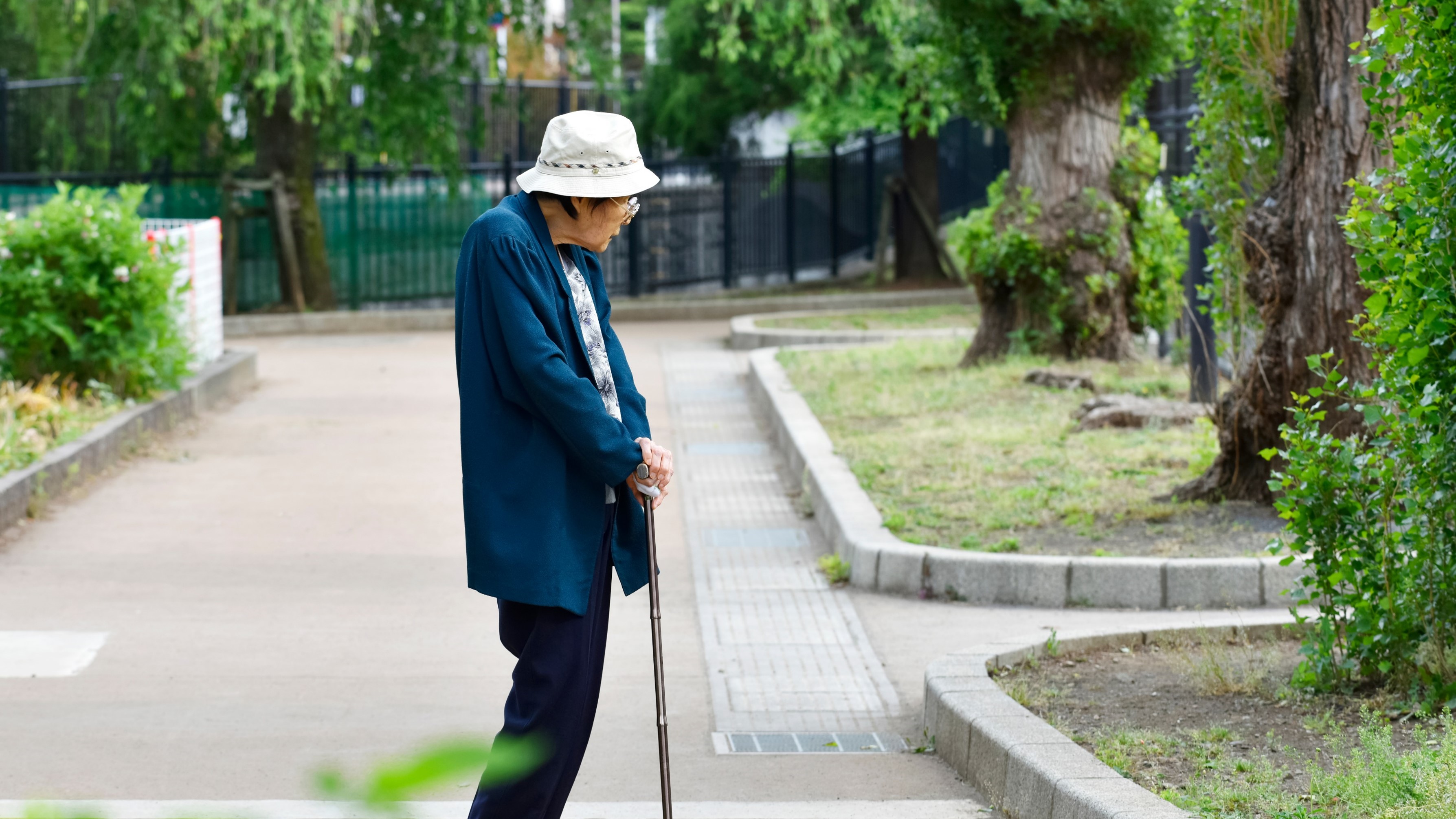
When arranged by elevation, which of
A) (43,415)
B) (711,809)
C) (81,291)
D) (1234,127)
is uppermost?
(1234,127)

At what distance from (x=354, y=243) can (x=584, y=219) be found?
19170 millimetres

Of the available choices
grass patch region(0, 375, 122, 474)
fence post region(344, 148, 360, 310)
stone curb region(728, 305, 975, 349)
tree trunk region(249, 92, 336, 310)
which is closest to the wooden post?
tree trunk region(249, 92, 336, 310)

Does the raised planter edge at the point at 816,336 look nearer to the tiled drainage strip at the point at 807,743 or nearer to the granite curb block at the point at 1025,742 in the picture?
the granite curb block at the point at 1025,742

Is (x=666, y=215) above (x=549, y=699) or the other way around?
above

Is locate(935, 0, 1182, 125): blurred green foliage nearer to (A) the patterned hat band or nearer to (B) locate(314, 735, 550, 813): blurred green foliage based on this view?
(A) the patterned hat band

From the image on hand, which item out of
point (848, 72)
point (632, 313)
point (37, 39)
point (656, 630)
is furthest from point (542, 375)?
point (37, 39)

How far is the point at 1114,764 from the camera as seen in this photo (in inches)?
171

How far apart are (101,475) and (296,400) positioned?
4.14 meters

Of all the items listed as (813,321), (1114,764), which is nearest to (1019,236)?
(813,321)

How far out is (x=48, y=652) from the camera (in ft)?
20.4

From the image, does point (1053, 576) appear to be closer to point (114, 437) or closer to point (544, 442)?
point (544, 442)

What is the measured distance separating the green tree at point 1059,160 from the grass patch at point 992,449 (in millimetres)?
400

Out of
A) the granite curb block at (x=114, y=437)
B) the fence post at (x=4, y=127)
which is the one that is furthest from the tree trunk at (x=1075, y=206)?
the fence post at (x=4, y=127)

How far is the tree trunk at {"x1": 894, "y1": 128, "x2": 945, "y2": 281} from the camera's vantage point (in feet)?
76.4
